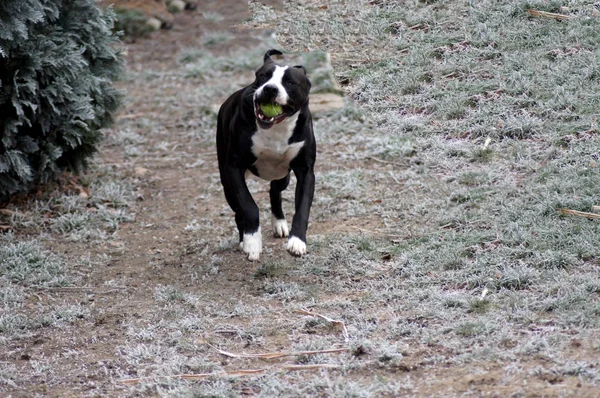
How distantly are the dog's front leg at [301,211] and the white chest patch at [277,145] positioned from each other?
0.14 meters

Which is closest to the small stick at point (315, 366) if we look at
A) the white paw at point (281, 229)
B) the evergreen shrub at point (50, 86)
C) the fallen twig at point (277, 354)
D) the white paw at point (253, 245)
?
the fallen twig at point (277, 354)

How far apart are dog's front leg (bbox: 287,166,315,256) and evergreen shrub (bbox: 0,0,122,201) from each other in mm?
2054

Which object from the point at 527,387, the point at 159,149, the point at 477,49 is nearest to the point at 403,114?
the point at 477,49

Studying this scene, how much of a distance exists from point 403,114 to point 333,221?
7.20 feet

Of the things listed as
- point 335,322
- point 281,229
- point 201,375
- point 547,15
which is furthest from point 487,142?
point 281,229

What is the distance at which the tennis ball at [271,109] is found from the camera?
538 centimetres

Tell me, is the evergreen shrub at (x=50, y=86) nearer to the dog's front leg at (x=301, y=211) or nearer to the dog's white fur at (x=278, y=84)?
the dog's white fur at (x=278, y=84)

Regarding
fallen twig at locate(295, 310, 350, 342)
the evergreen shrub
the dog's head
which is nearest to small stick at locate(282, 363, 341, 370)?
fallen twig at locate(295, 310, 350, 342)

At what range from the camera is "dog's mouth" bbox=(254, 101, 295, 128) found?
537 cm

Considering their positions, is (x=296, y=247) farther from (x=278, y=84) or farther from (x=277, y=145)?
(x=278, y=84)

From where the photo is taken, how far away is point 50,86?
6609mm

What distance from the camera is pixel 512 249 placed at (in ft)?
16.1

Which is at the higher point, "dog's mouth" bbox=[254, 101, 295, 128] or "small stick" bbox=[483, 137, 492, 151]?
"small stick" bbox=[483, 137, 492, 151]

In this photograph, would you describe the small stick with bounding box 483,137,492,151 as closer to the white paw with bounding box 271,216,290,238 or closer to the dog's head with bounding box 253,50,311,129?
the dog's head with bounding box 253,50,311,129
